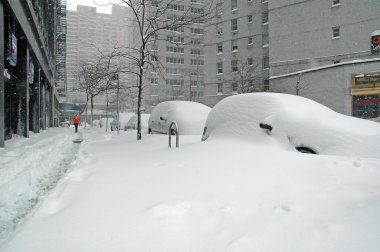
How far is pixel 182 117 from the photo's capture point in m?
11.3

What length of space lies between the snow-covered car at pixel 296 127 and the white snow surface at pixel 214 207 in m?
0.49

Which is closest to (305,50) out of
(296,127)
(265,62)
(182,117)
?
(265,62)

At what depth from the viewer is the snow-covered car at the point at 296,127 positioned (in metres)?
4.80

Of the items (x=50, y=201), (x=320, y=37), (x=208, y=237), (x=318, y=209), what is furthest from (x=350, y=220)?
(x=320, y=37)

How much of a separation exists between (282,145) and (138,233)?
131 inches

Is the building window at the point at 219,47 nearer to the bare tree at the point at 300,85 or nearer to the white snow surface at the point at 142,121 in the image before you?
Result: the bare tree at the point at 300,85

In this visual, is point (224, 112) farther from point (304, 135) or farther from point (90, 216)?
point (90, 216)

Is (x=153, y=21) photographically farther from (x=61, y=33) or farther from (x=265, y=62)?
(x=265, y=62)

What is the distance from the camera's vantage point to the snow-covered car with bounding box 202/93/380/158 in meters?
4.80

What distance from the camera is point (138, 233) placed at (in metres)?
2.69

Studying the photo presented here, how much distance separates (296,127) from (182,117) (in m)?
6.48

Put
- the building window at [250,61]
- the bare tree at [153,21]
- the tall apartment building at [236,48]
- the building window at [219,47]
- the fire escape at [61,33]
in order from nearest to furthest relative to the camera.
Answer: the bare tree at [153,21], the fire escape at [61,33], the tall apartment building at [236,48], the building window at [250,61], the building window at [219,47]

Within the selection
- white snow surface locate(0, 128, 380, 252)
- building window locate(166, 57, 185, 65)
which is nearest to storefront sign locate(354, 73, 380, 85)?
Result: white snow surface locate(0, 128, 380, 252)

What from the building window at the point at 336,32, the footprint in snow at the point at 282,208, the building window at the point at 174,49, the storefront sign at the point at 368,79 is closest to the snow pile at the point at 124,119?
the storefront sign at the point at 368,79
